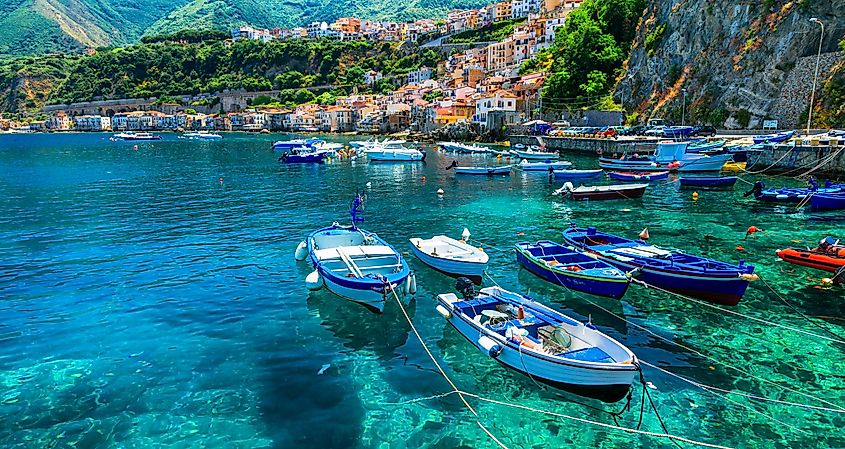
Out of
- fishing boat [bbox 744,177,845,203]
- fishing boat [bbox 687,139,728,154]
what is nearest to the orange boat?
fishing boat [bbox 744,177,845,203]

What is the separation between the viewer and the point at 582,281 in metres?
17.9

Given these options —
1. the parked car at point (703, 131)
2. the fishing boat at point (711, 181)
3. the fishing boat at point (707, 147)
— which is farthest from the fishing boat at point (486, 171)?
the parked car at point (703, 131)

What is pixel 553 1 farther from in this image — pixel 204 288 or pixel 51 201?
pixel 204 288

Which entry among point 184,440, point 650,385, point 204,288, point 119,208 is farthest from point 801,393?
point 119,208

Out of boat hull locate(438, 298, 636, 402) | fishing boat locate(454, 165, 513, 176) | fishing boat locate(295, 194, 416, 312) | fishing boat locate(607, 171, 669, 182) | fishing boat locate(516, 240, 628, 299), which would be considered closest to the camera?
boat hull locate(438, 298, 636, 402)

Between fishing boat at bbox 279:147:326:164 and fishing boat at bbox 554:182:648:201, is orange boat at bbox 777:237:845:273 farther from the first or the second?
fishing boat at bbox 279:147:326:164

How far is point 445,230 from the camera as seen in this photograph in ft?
96.3

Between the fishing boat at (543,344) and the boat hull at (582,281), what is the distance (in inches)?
130

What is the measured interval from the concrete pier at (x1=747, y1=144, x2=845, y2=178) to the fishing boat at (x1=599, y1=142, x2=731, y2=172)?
9.11 ft

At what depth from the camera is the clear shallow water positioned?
36.2 feet

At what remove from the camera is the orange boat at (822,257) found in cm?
1970

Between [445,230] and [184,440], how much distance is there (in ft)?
65.8

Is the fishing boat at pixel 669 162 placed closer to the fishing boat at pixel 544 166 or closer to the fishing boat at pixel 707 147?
the fishing boat at pixel 707 147

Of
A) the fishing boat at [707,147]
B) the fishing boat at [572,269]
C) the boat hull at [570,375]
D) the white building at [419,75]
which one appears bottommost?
the boat hull at [570,375]
